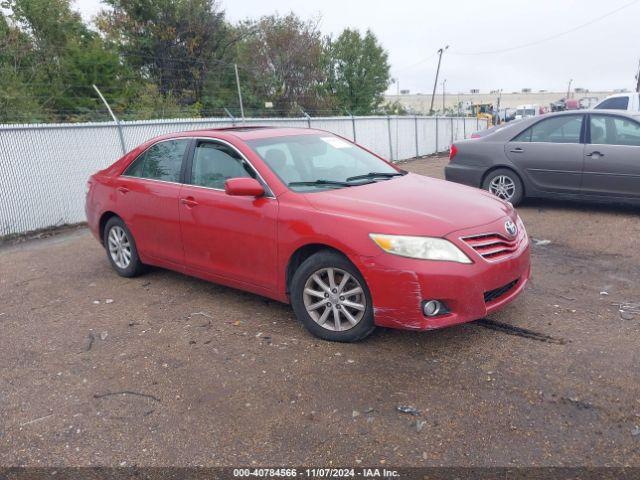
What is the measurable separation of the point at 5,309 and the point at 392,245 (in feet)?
12.4

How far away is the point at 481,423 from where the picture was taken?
2.87m

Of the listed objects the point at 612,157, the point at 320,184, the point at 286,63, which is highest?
the point at 286,63

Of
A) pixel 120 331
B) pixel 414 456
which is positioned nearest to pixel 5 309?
pixel 120 331

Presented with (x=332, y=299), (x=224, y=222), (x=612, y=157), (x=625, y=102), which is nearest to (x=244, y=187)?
(x=224, y=222)

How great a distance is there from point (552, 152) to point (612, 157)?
79cm

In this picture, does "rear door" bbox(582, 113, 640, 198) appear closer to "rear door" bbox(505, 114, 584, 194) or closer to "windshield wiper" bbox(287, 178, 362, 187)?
"rear door" bbox(505, 114, 584, 194)

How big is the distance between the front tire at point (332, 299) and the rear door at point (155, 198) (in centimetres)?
151

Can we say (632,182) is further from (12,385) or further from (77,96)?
(77,96)

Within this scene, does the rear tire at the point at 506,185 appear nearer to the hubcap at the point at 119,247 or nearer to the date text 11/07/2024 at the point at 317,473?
the hubcap at the point at 119,247

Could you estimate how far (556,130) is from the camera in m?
7.84

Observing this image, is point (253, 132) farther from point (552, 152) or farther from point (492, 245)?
point (552, 152)

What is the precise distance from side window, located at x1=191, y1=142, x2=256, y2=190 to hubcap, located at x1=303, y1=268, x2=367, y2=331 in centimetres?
108
